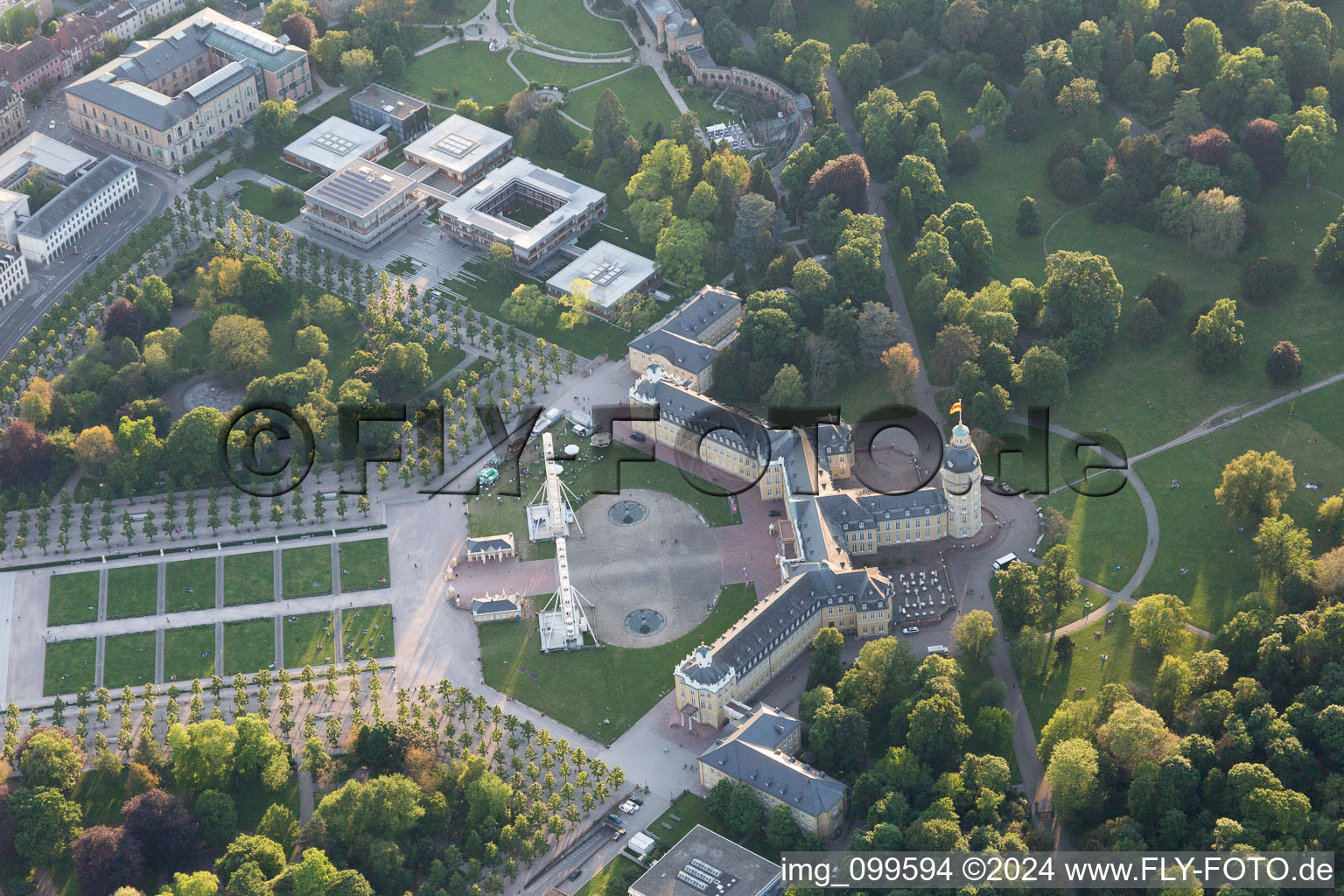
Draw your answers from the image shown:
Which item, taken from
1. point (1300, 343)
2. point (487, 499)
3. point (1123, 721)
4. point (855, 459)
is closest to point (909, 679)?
point (1123, 721)

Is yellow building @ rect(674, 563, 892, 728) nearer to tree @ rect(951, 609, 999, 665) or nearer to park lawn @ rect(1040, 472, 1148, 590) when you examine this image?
tree @ rect(951, 609, 999, 665)

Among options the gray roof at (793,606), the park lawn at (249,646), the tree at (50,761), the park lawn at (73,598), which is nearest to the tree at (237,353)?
the park lawn at (73,598)

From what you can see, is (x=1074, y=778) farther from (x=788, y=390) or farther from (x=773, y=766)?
(x=788, y=390)

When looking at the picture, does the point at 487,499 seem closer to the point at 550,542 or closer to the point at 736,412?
the point at 550,542

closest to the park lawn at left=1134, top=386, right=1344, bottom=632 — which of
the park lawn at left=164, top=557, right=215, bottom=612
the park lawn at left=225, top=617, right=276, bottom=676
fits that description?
Result: the park lawn at left=225, top=617, right=276, bottom=676

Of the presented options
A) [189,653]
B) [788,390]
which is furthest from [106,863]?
[788,390]

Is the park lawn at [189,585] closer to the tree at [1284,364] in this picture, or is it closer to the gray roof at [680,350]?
the gray roof at [680,350]
